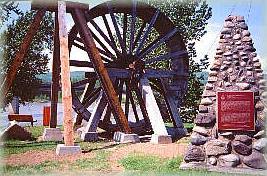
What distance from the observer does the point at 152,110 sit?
30.7 ft

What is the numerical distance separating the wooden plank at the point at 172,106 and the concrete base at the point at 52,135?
119 inches

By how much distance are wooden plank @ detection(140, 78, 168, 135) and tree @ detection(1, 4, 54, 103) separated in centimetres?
245

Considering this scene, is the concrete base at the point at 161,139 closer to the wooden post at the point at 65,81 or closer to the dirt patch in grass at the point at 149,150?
the dirt patch in grass at the point at 149,150

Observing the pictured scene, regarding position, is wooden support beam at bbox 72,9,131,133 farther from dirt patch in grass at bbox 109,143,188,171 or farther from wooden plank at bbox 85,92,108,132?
wooden plank at bbox 85,92,108,132

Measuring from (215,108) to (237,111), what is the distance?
409mm

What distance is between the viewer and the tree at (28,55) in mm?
8203

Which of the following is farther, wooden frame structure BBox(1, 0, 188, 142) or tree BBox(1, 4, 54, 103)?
wooden frame structure BBox(1, 0, 188, 142)

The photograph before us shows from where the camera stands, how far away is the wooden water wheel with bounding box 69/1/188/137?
33.4 feet

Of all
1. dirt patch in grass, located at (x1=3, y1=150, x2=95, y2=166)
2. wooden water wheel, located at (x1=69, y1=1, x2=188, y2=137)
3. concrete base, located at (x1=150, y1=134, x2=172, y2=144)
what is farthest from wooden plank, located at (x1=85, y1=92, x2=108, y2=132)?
dirt patch in grass, located at (x1=3, y1=150, x2=95, y2=166)

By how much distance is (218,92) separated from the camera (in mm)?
6457

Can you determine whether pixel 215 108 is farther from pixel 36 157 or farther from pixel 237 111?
pixel 36 157

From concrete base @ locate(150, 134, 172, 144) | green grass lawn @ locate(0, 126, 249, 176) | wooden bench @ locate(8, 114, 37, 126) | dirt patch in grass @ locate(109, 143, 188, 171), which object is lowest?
green grass lawn @ locate(0, 126, 249, 176)

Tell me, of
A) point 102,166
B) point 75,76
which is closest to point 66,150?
point 102,166

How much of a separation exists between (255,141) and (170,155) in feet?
5.04
